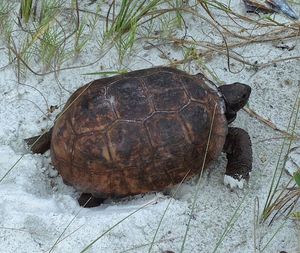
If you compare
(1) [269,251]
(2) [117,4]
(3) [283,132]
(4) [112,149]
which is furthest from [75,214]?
(2) [117,4]

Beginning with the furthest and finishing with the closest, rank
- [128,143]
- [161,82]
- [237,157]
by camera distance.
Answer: [237,157] → [161,82] → [128,143]

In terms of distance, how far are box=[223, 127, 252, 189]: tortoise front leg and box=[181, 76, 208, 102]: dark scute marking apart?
220 millimetres

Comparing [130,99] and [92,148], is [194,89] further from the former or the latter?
[92,148]

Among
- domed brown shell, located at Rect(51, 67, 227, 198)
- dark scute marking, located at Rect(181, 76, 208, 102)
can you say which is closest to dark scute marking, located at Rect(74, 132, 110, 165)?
domed brown shell, located at Rect(51, 67, 227, 198)

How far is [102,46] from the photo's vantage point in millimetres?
2535

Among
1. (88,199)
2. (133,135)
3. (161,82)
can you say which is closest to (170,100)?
(161,82)

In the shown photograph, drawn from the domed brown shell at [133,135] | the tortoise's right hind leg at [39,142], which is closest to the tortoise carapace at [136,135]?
the domed brown shell at [133,135]

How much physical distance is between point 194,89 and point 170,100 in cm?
12

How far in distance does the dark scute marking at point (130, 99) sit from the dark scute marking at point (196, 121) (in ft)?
0.45

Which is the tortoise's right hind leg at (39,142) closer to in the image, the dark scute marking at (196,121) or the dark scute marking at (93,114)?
the dark scute marking at (93,114)

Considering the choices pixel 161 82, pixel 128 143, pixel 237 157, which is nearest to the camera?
pixel 128 143

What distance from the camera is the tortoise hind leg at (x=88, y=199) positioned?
211 cm

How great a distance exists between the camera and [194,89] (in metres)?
Result: 2.16

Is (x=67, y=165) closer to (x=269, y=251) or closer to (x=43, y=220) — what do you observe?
(x=43, y=220)
